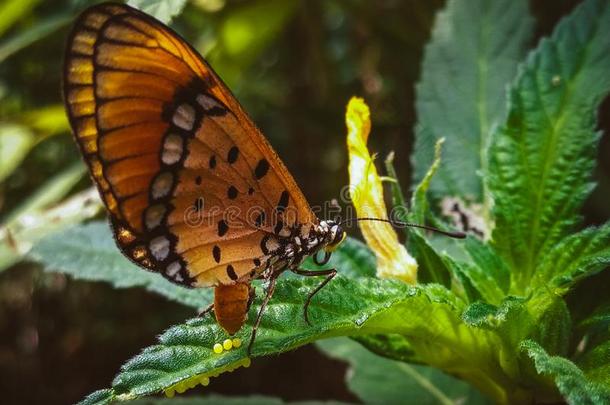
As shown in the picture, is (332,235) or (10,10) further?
(10,10)

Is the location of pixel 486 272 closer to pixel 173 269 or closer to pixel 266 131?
pixel 173 269

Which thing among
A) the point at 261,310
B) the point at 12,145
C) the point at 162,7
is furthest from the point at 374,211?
the point at 12,145

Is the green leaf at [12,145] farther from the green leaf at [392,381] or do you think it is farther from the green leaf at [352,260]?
the green leaf at [352,260]

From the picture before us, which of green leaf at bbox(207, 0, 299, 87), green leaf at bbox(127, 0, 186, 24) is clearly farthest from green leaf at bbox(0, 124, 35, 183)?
green leaf at bbox(127, 0, 186, 24)

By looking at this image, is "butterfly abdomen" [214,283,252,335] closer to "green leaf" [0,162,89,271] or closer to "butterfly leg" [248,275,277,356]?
"butterfly leg" [248,275,277,356]

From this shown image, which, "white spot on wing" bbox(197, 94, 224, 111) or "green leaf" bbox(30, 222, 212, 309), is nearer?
"white spot on wing" bbox(197, 94, 224, 111)

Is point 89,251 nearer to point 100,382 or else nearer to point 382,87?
point 100,382
